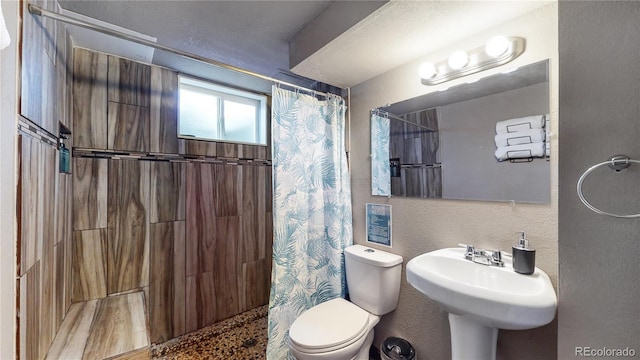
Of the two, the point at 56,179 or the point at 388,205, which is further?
the point at 388,205

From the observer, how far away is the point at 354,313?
1.57 m

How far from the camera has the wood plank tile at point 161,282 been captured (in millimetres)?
1889

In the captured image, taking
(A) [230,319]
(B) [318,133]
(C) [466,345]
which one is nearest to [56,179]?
(B) [318,133]

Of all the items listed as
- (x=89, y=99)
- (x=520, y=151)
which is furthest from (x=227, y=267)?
(x=520, y=151)

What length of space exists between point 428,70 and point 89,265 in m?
2.61

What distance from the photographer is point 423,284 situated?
3.60 ft

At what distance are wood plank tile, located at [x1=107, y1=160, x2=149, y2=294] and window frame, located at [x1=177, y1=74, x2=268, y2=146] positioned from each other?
467 millimetres

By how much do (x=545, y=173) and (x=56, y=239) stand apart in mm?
2448

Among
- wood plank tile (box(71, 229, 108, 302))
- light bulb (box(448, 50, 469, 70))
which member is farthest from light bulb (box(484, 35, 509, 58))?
wood plank tile (box(71, 229, 108, 302))

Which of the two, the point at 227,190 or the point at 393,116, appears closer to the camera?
the point at 393,116

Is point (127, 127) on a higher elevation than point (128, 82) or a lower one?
lower

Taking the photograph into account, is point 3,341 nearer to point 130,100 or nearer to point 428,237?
point 130,100

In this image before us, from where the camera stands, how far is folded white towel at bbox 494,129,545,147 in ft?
3.69

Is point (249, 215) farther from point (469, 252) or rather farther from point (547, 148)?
point (547, 148)
